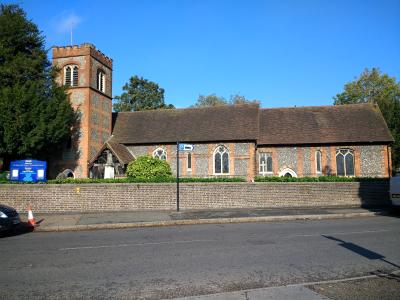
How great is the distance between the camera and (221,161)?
30.8 meters

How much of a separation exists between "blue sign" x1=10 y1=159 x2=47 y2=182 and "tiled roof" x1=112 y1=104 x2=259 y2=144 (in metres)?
12.2

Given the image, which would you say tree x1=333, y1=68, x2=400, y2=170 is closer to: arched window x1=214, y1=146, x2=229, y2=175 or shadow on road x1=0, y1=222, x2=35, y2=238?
arched window x1=214, y1=146, x2=229, y2=175

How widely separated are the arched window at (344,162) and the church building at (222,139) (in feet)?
0.26

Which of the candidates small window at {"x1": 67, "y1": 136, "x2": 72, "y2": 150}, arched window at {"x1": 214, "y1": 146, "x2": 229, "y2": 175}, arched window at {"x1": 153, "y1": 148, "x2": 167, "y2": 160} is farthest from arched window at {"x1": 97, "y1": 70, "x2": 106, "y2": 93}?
arched window at {"x1": 214, "y1": 146, "x2": 229, "y2": 175}

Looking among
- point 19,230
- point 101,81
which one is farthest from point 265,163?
point 19,230

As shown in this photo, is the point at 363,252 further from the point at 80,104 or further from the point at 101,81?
the point at 101,81

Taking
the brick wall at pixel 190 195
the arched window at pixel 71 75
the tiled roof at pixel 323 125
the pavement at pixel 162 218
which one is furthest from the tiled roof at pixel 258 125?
the pavement at pixel 162 218

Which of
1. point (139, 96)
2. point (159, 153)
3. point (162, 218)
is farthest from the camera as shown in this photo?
point (139, 96)

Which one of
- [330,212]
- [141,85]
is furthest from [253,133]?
[141,85]

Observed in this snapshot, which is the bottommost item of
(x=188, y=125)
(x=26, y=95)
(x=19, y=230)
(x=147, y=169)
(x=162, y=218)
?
(x=19, y=230)

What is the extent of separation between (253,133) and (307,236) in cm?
1975

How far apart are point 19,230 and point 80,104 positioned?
17.0 metres

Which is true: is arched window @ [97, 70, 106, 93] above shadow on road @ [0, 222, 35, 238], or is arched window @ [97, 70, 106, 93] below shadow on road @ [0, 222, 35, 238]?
above

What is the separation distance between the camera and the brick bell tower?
29.2 metres
